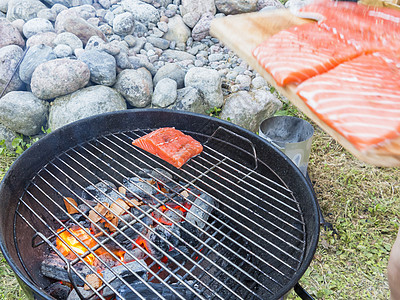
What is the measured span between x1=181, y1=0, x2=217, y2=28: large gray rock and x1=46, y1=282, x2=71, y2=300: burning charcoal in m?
4.68

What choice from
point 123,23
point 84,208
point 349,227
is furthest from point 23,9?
point 349,227

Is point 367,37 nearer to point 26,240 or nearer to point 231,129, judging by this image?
point 231,129

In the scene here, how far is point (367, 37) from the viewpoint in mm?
2205

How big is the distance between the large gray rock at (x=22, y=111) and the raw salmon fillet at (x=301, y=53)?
2.89 metres

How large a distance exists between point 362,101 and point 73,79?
10.2 ft

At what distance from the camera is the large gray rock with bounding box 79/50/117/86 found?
3877 millimetres

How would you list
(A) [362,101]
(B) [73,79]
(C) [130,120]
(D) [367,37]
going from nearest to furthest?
(A) [362,101] → (D) [367,37] → (C) [130,120] → (B) [73,79]

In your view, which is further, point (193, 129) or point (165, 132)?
point (193, 129)

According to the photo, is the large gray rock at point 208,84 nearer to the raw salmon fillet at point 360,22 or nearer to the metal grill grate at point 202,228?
the metal grill grate at point 202,228

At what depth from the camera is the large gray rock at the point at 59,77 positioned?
3.73 m

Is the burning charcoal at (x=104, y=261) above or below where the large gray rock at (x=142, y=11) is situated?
below

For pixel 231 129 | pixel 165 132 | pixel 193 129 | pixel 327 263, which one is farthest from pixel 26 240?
pixel 327 263

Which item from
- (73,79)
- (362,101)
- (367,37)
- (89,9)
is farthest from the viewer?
(89,9)

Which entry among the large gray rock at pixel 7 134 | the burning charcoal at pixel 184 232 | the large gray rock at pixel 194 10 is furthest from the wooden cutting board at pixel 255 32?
the large gray rock at pixel 194 10
